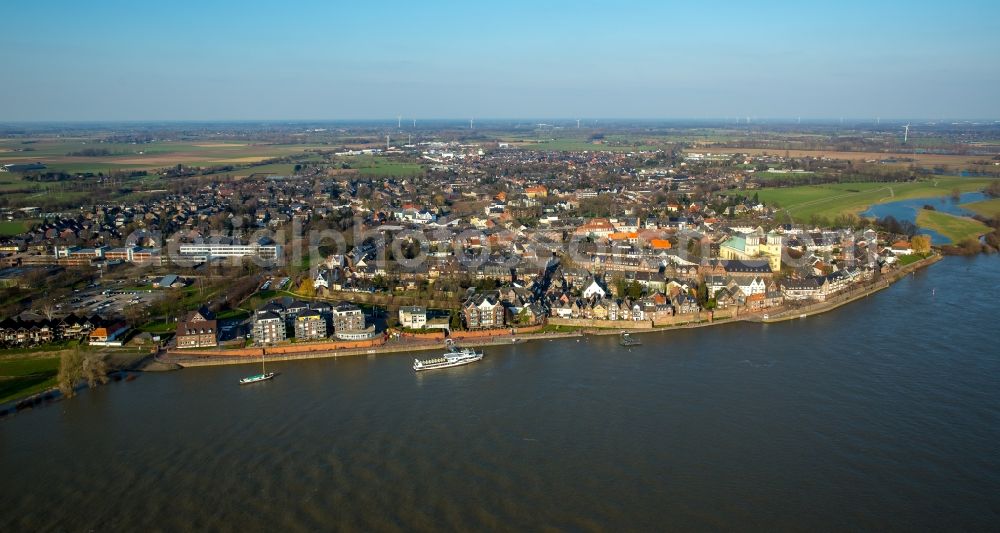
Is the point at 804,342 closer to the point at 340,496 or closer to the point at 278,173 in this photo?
the point at 340,496

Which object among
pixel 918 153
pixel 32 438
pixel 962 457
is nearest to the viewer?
pixel 962 457

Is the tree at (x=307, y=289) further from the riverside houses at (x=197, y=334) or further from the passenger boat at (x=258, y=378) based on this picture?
the passenger boat at (x=258, y=378)

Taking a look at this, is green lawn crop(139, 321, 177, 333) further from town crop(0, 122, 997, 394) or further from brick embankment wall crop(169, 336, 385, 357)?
brick embankment wall crop(169, 336, 385, 357)

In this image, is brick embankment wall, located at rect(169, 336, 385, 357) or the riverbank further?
the riverbank

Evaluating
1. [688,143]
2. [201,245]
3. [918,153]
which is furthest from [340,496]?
[688,143]

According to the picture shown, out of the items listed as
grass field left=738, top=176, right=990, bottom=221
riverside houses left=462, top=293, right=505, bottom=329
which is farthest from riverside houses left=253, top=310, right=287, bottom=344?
grass field left=738, top=176, right=990, bottom=221

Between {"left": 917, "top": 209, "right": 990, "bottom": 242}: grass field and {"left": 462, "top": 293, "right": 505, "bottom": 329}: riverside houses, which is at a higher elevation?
{"left": 917, "top": 209, "right": 990, "bottom": 242}: grass field
